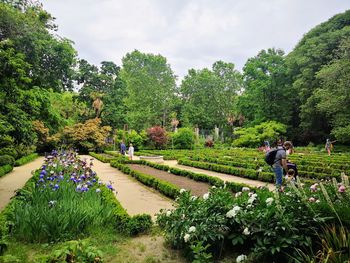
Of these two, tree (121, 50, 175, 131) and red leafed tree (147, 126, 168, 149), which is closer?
red leafed tree (147, 126, 168, 149)

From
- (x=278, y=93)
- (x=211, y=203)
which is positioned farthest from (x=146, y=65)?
(x=211, y=203)

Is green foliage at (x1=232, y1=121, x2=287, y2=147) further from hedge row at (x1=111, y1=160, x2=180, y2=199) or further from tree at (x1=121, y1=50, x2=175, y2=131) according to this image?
hedge row at (x1=111, y1=160, x2=180, y2=199)

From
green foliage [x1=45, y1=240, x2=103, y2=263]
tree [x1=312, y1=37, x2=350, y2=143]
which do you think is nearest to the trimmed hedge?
green foliage [x1=45, y1=240, x2=103, y2=263]

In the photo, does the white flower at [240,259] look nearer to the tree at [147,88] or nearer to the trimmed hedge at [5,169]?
the trimmed hedge at [5,169]

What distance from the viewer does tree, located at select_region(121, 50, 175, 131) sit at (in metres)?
42.6

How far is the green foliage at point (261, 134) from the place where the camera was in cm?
3052

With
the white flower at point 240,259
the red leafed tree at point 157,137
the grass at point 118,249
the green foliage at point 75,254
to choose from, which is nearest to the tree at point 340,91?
the red leafed tree at point 157,137

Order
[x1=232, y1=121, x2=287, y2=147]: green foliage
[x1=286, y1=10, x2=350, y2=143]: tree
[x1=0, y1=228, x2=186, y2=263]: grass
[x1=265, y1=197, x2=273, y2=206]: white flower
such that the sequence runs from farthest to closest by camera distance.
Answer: [x1=232, y1=121, x2=287, y2=147]: green foliage, [x1=286, y1=10, x2=350, y2=143]: tree, [x1=0, y1=228, x2=186, y2=263]: grass, [x1=265, y1=197, x2=273, y2=206]: white flower

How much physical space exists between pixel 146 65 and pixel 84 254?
48702 mm

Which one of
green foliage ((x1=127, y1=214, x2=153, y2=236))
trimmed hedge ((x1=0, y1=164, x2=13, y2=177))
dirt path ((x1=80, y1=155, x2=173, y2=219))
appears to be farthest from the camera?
trimmed hedge ((x1=0, y1=164, x2=13, y2=177))

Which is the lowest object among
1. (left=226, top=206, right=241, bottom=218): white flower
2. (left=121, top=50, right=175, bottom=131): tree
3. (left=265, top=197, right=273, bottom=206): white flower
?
(left=226, top=206, right=241, bottom=218): white flower

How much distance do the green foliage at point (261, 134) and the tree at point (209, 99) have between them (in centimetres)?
1364

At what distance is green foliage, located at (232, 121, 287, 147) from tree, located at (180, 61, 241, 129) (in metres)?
13.6

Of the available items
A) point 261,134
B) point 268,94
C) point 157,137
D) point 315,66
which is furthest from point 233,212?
point 268,94
